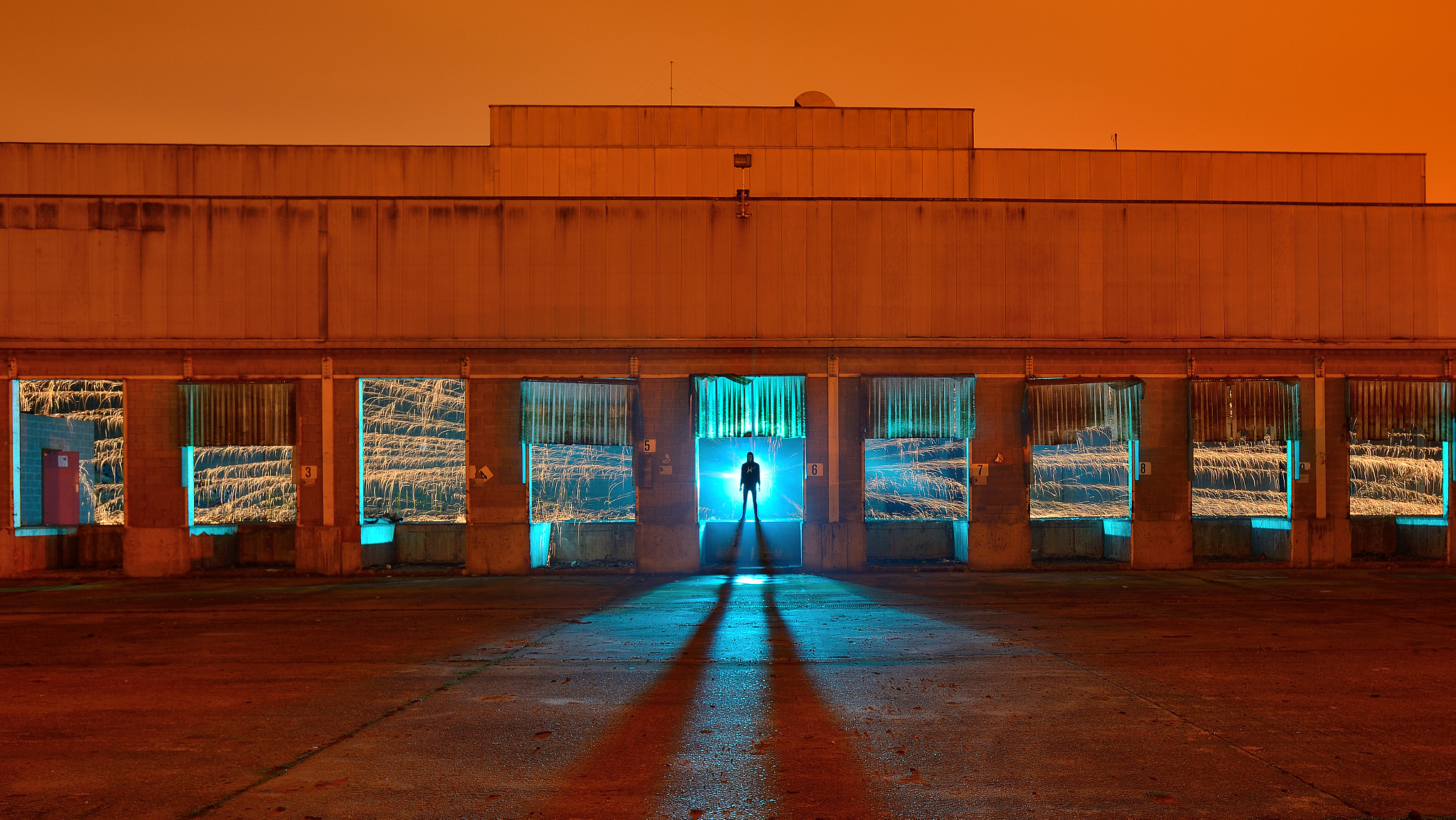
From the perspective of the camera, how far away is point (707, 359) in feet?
69.7

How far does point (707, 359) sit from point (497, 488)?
214 inches

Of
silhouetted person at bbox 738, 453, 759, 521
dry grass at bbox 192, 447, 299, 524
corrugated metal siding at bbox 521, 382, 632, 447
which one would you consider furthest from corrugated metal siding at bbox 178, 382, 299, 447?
silhouetted person at bbox 738, 453, 759, 521

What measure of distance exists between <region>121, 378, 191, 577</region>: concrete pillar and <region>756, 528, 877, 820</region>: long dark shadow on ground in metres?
16.1

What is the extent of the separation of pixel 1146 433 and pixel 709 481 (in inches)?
401

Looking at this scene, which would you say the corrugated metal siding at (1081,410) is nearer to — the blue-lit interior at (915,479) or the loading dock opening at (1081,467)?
the loading dock opening at (1081,467)

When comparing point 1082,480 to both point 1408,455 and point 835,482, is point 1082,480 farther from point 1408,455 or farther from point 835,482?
point 1408,455

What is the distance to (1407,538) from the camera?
74.6 feet

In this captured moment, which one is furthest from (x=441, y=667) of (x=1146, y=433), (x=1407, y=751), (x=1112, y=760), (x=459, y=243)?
(x=1146, y=433)

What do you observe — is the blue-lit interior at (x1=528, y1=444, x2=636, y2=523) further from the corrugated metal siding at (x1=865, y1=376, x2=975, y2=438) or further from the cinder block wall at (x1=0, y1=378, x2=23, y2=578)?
the cinder block wall at (x1=0, y1=378, x2=23, y2=578)

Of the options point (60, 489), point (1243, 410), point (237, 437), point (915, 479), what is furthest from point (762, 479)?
point (60, 489)

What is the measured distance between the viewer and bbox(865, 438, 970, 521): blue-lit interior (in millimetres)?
23625

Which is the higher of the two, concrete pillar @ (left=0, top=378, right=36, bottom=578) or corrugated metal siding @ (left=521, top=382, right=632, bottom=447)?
corrugated metal siding @ (left=521, top=382, right=632, bottom=447)

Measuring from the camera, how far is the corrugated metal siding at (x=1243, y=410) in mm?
21750

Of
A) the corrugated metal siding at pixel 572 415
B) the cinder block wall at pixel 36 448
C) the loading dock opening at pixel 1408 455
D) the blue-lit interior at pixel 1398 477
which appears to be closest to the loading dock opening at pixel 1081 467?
the loading dock opening at pixel 1408 455
